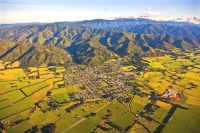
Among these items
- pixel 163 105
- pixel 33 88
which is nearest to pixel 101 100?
pixel 163 105

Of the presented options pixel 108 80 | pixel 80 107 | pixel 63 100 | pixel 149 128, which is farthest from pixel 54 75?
pixel 149 128

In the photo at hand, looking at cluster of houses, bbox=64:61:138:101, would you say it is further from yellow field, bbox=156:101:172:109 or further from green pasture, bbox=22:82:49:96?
yellow field, bbox=156:101:172:109

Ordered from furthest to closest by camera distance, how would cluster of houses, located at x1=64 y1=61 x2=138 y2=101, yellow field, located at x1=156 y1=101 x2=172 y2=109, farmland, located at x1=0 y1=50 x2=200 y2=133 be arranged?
cluster of houses, located at x1=64 y1=61 x2=138 y2=101 → yellow field, located at x1=156 y1=101 x2=172 y2=109 → farmland, located at x1=0 y1=50 x2=200 y2=133

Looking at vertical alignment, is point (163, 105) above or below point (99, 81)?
below

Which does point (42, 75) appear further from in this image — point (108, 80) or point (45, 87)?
point (108, 80)

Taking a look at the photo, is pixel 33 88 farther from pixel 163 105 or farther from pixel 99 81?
pixel 163 105

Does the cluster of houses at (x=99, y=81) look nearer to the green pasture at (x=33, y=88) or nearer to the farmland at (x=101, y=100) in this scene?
the farmland at (x=101, y=100)

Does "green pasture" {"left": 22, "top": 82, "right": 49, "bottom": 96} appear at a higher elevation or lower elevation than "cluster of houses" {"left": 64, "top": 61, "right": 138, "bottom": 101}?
lower

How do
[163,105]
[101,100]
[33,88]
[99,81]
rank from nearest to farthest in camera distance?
[163,105]
[101,100]
[33,88]
[99,81]

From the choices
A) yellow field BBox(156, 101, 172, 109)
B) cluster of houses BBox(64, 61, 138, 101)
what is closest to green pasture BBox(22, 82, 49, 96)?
cluster of houses BBox(64, 61, 138, 101)
